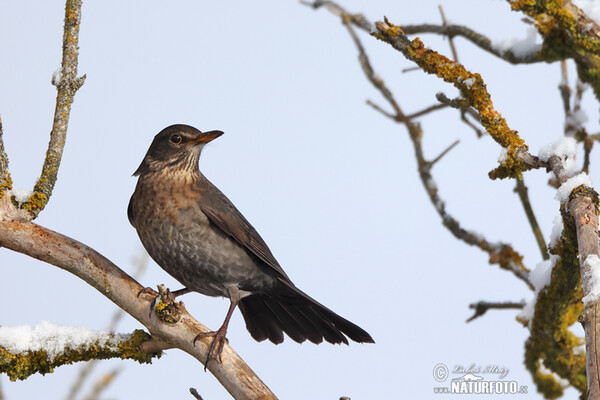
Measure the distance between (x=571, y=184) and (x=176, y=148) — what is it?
261 cm

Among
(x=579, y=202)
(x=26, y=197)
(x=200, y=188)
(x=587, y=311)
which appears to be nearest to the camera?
(x=587, y=311)

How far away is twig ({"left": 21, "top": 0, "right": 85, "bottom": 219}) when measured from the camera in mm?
3738

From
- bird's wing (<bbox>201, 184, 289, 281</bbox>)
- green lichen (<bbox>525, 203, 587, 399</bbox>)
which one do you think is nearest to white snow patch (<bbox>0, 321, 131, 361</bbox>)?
bird's wing (<bbox>201, 184, 289, 281</bbox>)

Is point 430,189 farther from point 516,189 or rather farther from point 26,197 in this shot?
point 26,197

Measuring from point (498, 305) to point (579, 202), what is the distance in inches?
80.2

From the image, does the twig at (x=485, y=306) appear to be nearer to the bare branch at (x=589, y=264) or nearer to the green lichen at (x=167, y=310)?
the bare branch at (x=589, y=264)

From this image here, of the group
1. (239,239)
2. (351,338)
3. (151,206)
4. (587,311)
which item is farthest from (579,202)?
(151,206)

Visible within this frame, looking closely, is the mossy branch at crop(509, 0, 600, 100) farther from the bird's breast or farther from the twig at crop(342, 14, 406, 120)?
the bird's breast

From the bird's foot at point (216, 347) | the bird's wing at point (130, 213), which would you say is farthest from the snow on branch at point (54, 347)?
the bird's wing at point (130, 213)

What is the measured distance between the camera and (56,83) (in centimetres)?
384

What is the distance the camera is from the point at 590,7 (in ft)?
14.0

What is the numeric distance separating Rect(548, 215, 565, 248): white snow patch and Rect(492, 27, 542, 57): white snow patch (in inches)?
56.2

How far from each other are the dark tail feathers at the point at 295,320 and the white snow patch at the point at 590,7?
2.24 m

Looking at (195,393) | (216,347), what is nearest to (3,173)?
(216,347)
